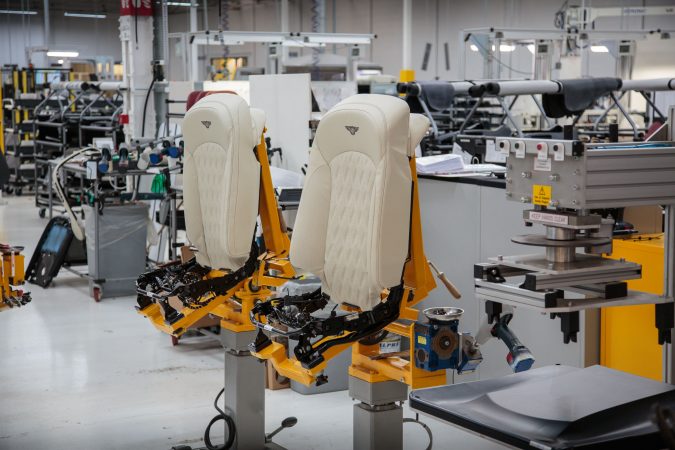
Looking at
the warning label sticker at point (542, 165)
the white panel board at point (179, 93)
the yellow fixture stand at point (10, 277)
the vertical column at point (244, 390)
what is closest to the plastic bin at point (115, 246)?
the white panel board at point (179, 93)

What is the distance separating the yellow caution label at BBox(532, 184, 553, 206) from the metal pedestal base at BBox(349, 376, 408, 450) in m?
1.06

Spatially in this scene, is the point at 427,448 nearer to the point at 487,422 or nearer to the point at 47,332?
the point at 487,422

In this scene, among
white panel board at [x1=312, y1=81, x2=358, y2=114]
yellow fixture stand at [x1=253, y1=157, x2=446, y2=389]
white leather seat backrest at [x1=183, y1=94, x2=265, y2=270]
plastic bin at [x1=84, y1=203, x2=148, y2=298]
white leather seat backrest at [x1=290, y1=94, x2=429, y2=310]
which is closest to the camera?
white leather seat backrest at [x1=290, y1=94, x2=429, y2=310]

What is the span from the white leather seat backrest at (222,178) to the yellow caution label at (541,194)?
1.44 metres

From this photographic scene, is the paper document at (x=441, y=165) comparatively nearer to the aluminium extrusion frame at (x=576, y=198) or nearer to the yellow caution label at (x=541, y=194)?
the aluminium extrusion frame at (x=576, y=198)

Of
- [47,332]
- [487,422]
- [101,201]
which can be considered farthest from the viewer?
[101,201]

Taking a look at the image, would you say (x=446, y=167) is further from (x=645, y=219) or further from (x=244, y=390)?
(x=244, y=390)

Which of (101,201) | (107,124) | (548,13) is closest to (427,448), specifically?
(101,201)

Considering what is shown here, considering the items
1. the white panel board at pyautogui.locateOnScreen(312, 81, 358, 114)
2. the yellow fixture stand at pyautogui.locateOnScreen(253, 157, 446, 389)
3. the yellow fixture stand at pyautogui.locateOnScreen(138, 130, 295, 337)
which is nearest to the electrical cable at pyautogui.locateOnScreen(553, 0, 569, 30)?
the white panel board at pyautogui.locateOnScreen(312, 81, 358, 114)

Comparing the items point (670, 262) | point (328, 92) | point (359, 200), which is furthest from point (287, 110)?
point (670, 262)

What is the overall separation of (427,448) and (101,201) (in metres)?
4.24

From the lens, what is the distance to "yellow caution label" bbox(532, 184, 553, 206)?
8.54 feet

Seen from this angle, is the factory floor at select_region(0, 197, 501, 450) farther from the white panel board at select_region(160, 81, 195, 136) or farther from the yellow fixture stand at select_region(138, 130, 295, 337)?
the white panel board at select_region(160, 81, 195, 136)

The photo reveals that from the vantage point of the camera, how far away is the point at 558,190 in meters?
2.57
